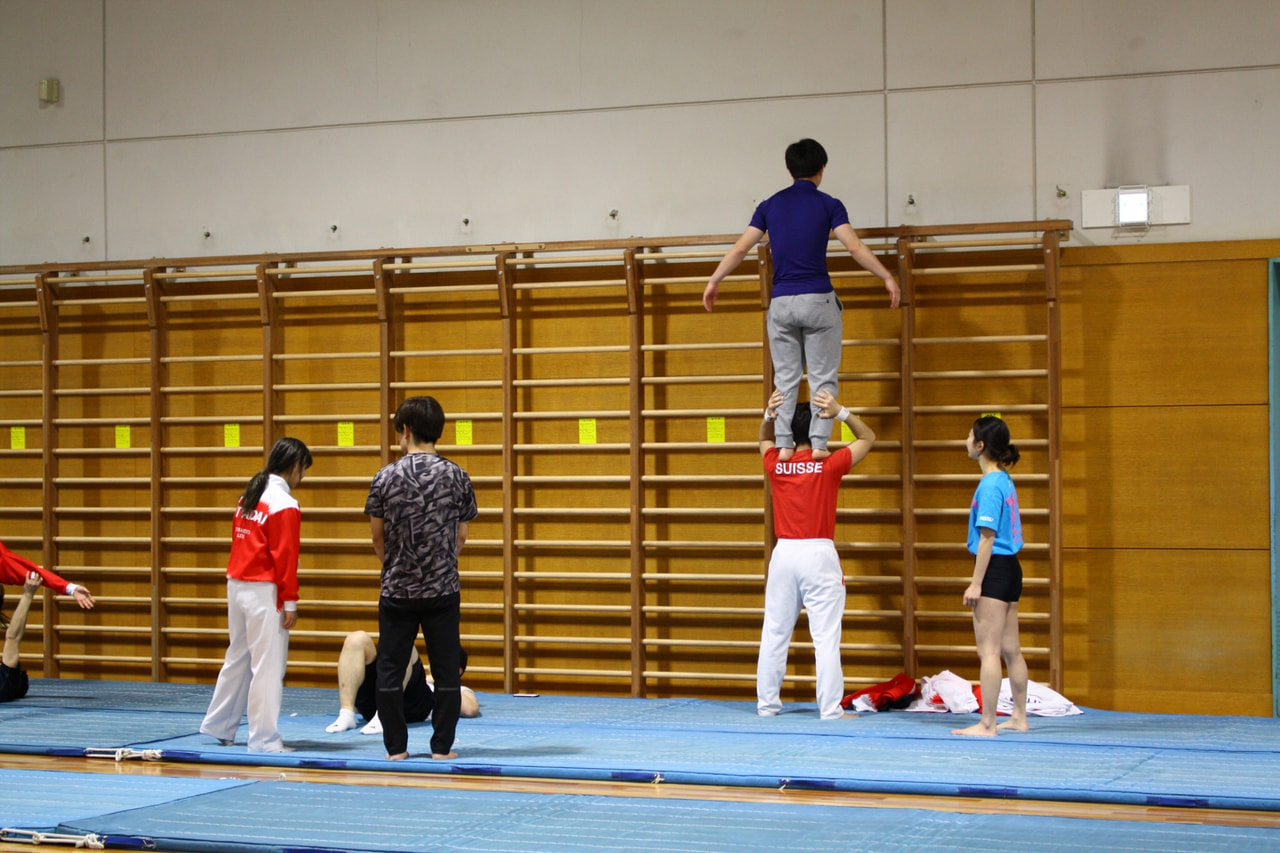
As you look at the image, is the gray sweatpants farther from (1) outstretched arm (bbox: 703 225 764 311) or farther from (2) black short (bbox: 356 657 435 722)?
(2) black short (bbox: 356 657 435 722)

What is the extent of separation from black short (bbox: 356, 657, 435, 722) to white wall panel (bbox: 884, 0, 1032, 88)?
4353 millimetres

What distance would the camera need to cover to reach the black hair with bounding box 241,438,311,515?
20.6 ft

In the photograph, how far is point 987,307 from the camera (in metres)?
8.01

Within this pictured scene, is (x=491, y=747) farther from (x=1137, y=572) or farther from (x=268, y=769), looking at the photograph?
(x=1137, y=572)

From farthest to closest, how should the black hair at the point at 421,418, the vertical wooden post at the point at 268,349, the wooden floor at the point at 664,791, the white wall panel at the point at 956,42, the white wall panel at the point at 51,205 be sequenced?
the white wall panel at the point at 51,205 < the vertical wooden post at the point at 268,349 < the white wall panel at the point at 956,42 < the black hair at the point at 421,418 < the wooden floor at the point at 664,791

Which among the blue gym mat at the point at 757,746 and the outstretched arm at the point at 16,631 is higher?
the outstretched arm at the point at 16,631

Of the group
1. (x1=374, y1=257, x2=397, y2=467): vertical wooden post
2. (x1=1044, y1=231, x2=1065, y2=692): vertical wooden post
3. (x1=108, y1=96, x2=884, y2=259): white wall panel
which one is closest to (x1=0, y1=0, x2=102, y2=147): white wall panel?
(x1=108, y1=96, x2=884, y2=259): white wall panel

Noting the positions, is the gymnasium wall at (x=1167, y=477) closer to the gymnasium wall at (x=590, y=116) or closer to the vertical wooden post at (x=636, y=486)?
the gymnasium wall at (x=590, y=116)

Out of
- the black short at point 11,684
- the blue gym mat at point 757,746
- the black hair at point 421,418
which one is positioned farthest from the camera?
the black short at point 11,684

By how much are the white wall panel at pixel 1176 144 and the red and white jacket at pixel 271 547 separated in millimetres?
4586

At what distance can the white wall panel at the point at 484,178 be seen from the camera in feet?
27.7

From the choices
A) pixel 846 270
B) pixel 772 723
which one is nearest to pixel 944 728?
pixel 772 723

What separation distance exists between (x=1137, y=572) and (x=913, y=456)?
54.3 inches

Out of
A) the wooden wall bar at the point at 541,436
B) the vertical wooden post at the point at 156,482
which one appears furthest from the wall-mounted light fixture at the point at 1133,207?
the vertical wooden post at the point at 156,482
